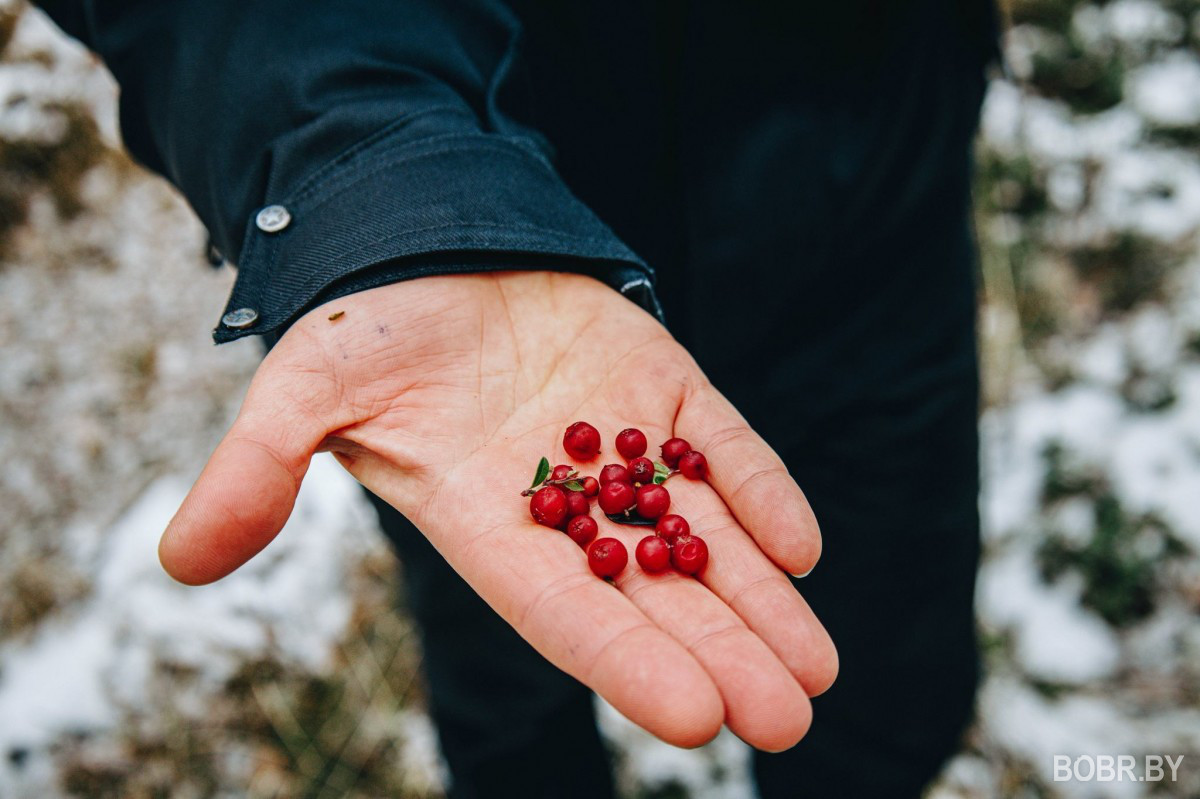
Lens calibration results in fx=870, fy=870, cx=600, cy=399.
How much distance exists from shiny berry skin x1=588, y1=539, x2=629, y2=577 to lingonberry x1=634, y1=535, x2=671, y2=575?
4cm

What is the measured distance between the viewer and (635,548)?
1.74 metres

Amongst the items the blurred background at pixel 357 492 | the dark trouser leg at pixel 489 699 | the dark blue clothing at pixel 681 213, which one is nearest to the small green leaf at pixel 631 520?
the dark blue clothing at pixel 681 213

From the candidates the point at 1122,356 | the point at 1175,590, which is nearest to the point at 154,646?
the point at 1175,590

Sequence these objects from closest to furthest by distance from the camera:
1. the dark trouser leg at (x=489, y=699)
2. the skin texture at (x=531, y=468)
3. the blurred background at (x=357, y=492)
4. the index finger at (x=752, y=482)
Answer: the skin texture at (x=531, y=468)
the index finger at (x=752, y=482)
the dark trouser leg at (x=489, y=699)
the blurred background at (x=357, y=492)

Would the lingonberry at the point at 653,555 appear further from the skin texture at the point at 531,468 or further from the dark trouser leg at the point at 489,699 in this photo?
the dark trouser leg at the point at 489,699

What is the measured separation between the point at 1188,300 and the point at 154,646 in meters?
4.72

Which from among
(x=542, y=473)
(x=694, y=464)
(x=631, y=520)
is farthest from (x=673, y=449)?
(x=542, y=473)

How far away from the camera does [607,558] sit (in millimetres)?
1596

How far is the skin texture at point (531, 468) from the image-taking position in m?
1.42

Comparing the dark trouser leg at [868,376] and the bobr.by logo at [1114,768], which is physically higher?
the dark trouser leg at [868,376]

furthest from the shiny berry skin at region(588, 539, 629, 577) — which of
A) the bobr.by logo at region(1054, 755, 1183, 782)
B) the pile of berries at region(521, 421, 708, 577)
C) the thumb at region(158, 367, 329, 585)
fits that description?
the bobr.by logo at region(1054, 755, 1183, 782)

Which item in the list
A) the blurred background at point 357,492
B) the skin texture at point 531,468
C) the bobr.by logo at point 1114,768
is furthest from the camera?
the blurred background at point 357,492

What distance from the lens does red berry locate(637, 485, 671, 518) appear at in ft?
5.74

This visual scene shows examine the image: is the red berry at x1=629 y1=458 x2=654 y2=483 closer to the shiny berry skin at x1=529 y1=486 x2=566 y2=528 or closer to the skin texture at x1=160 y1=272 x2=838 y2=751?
the skin texture at x1=160 y1=272 x2=838 y2=751
